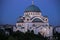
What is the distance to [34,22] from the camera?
40.2m

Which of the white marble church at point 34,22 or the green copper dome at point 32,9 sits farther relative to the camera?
the green copper dome at point 32,9

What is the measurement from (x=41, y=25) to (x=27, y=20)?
1275mm

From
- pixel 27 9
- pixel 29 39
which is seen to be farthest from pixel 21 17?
pixel 29 39

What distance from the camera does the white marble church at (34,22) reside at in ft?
128

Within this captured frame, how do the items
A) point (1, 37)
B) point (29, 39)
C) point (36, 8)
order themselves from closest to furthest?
point (1, 37) → point (29, 39) → point (36, 8)

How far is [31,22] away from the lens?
132 ft

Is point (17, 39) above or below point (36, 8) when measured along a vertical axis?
below

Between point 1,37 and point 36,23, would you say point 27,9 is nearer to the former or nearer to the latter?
point 36,23

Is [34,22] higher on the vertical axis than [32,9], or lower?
lower

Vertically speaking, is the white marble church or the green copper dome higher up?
the green copper dome

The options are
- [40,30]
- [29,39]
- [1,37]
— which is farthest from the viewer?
[40,30]

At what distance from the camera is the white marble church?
1530 inches

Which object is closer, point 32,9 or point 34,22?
point 34,22

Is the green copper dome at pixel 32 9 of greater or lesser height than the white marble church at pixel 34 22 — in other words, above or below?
above
